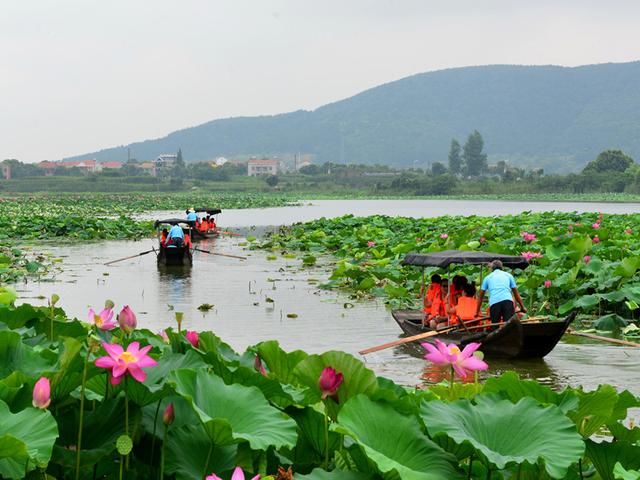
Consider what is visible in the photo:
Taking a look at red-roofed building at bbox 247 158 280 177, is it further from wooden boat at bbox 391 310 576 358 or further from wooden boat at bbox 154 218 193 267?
wooden boat at bbox 391 310 576 358

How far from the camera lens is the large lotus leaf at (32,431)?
2150 millimetres

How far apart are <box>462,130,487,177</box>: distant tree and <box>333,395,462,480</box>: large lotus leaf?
158m

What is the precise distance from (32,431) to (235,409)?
49 centimetres

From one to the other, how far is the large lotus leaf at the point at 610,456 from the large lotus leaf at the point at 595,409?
0.08 meters

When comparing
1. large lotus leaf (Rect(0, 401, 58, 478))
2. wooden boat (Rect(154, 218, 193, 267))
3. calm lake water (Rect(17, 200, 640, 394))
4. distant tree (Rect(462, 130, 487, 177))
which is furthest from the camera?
distant tree (Rect(462, 130, 487, 177))

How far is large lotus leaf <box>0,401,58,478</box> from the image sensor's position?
2.15 metres

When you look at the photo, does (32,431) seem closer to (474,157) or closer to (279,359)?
(279,359)

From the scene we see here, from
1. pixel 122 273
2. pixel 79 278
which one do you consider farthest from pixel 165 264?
pixel 79 278

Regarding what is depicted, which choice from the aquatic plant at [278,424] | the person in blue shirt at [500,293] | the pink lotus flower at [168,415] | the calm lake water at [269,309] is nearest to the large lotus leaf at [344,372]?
the aquatic plant at [278,424]

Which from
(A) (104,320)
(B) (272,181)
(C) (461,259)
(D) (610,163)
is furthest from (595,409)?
(B) (272,181)

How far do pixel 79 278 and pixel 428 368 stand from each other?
1003cm

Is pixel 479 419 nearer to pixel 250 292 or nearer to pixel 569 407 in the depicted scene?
pixel 569 407

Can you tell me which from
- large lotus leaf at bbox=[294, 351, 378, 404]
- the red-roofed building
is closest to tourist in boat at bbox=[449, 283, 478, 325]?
large lotus leaf at bbox=[294, 351, 378, 404]

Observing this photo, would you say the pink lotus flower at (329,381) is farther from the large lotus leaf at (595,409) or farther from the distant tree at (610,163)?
the distant tree at (610,163)
